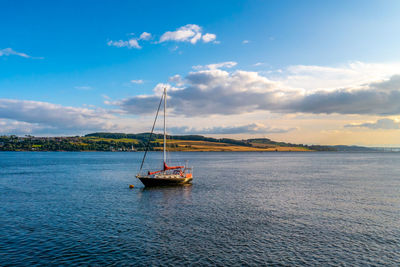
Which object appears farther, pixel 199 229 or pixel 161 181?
pixel 161 181

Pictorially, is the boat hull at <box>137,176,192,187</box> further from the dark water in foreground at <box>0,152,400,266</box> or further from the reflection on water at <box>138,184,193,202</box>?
the dark water in foreground at <box>0,152,400,266</box>

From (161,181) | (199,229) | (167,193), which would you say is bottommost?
(167,193)

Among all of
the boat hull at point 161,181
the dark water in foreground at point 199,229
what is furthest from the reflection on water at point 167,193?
the boat hull at point 161,181

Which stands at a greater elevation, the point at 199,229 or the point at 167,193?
the point at 199,229

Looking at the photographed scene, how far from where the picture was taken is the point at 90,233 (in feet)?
107

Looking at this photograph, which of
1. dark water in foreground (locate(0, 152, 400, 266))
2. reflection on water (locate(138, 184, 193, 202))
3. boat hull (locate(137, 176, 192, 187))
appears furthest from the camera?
boat hull (locate(137, 176, 192, 187))

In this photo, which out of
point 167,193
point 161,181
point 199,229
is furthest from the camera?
point 161,181

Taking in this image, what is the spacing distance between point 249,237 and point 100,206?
2659cm

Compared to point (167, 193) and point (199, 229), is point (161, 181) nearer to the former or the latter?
point (167, 193)

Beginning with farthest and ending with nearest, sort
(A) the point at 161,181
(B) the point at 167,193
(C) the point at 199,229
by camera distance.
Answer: (A) the point at 161,181
(B) the point at 167,193
(C) the point at 199,229

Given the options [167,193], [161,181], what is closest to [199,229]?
[167,193]

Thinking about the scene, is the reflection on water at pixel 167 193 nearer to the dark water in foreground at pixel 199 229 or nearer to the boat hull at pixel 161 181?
the dark water in foreground at pixel 199 229

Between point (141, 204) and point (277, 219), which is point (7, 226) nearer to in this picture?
point (141, 204)

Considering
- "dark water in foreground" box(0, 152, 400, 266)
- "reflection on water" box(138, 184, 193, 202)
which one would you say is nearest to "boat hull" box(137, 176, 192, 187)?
"reflection on water" box(138, 184, 193, 202)
